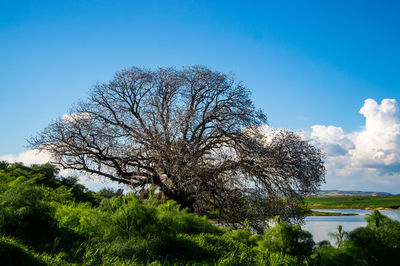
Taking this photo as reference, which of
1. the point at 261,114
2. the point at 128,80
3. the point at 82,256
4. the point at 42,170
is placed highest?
the point at 128,80

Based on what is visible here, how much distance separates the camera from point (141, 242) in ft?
19.0

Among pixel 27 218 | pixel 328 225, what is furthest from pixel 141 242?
pixel 328 225

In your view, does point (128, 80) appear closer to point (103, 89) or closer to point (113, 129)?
point (103, 89)

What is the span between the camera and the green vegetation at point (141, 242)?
4.57 meters

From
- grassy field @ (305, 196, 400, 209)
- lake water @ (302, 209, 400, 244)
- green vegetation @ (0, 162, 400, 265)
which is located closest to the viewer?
green vegetation @ (0, 162, 400, 265)

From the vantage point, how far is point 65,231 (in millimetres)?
6555

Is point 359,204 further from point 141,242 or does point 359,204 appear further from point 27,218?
point 27,218

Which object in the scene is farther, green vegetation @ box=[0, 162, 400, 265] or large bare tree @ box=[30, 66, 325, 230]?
large bare tree @ box=[30, 66, 325, 230]

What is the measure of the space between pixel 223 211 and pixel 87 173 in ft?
21.0

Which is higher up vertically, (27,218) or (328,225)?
(27,218)

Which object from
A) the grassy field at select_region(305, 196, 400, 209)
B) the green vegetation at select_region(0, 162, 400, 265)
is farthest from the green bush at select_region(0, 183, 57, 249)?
the grassy field at select_region(305, 196, 400, 209)

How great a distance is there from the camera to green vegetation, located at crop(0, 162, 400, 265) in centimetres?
457

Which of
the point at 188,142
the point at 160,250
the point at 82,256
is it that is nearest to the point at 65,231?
the point at 82,256

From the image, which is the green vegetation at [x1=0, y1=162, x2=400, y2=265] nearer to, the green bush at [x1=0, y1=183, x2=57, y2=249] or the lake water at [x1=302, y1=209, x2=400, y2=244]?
the green bush at [x1=0, y1=183, x2=57, y2=249]
